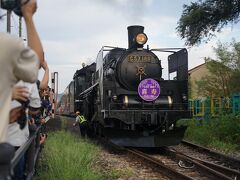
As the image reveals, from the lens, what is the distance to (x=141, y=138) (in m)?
11.6

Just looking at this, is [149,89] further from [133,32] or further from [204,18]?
[204,18]

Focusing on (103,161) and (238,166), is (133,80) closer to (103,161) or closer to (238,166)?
(103,161)

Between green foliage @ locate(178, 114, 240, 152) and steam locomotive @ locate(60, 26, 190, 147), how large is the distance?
1760 millimetres

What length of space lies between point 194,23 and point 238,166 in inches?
439

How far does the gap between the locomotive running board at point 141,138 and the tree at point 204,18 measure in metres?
8.62

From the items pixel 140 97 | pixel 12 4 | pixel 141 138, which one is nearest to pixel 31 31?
pixel 12 4

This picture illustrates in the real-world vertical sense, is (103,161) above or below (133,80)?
below

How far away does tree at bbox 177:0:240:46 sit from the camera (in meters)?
18.2

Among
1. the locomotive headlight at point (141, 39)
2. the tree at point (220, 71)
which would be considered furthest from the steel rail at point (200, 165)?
the tree at point (220, 71)

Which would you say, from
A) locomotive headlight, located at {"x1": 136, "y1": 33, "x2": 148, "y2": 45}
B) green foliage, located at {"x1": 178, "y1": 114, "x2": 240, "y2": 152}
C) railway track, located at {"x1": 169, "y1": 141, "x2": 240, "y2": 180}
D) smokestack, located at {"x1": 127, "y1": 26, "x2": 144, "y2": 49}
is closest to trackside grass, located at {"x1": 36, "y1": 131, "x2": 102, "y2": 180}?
railway track, located at {"x1": 169, "y1": 141, "x2": 240, "y2": 180}

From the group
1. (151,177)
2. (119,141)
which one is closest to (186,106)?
(119,141)

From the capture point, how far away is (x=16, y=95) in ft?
8.25

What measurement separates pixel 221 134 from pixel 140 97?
4.06m

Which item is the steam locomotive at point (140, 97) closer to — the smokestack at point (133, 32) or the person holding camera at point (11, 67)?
the smokestack at point (133, 32)
